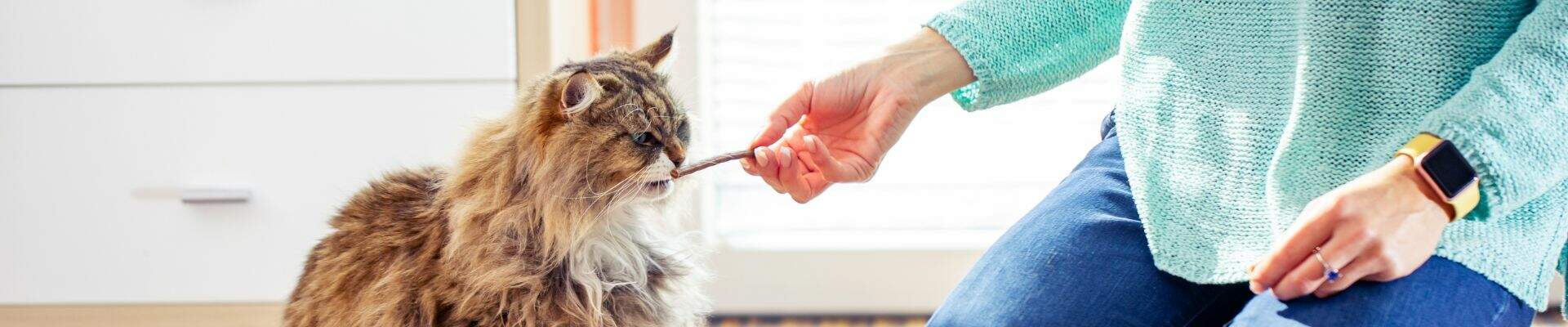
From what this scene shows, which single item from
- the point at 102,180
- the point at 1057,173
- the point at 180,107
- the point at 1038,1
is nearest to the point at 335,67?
the point at 180,107

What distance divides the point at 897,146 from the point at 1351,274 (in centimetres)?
127

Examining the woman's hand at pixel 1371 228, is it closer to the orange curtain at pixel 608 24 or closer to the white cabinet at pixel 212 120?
the white cabinet at pixel 212 120

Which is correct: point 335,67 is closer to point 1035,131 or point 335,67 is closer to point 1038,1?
point 1038,1

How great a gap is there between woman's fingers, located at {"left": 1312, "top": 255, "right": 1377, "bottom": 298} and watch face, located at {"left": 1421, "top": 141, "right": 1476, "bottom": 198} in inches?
2.5

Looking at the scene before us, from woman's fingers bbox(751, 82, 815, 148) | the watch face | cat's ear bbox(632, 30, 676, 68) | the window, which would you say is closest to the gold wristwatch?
the watch face

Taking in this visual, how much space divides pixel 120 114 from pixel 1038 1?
1.16 meters

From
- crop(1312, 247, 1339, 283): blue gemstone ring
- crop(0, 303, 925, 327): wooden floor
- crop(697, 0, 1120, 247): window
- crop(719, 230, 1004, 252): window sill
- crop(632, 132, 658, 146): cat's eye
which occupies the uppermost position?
crop(632, 132, 658, 146): cat's eye

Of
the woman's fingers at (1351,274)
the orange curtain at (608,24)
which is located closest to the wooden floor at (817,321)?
the orange curtain at (608,24)

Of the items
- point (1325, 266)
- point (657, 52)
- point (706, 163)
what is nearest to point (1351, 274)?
point (1325, 266)

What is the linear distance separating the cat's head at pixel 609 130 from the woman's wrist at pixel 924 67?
0.20 m

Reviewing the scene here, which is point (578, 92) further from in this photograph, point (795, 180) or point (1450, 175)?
point (1450, 175)

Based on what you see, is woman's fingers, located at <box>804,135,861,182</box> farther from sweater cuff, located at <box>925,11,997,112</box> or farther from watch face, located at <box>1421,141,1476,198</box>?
watch face, located at <box>1421,141,1476,198</box>

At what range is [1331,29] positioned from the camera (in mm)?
819

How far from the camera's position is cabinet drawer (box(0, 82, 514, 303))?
56.3 inches
